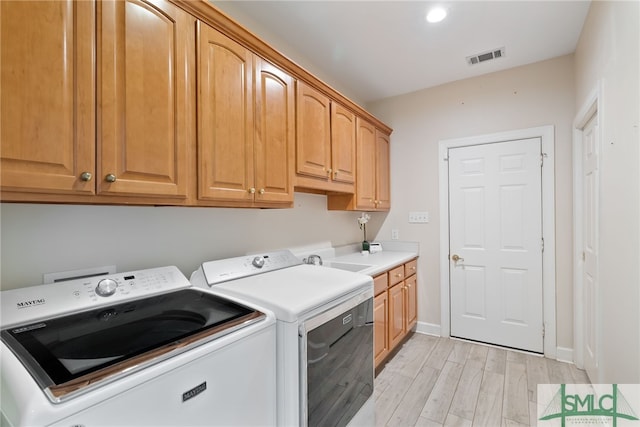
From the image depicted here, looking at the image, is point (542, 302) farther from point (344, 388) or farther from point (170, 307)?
point (170, 307)

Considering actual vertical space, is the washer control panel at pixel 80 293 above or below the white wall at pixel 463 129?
below

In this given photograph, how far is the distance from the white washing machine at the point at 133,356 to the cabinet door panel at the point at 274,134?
2.32ft

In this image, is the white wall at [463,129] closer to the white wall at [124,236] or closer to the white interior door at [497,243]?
the white interior door at [497,243]

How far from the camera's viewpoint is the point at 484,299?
9.53 feet

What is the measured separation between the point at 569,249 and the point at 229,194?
285 cm

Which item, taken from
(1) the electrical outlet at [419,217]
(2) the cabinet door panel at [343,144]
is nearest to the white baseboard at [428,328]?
(1) the electrical outlet at [419,217]

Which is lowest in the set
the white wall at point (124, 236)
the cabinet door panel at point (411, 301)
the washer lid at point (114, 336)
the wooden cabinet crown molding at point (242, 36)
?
the cabinet door panel at point (411, 301)

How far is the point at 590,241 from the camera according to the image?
2176mm

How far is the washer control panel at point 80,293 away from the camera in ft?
3.19

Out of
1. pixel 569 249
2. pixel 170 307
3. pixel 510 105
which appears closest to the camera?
pixel 170 307

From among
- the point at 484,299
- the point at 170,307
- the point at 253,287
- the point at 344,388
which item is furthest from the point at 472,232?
the point at 170,307

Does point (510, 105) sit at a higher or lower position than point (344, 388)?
higher

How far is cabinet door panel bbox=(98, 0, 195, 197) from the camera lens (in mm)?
1043

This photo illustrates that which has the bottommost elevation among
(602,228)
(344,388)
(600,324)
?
(344,388)
